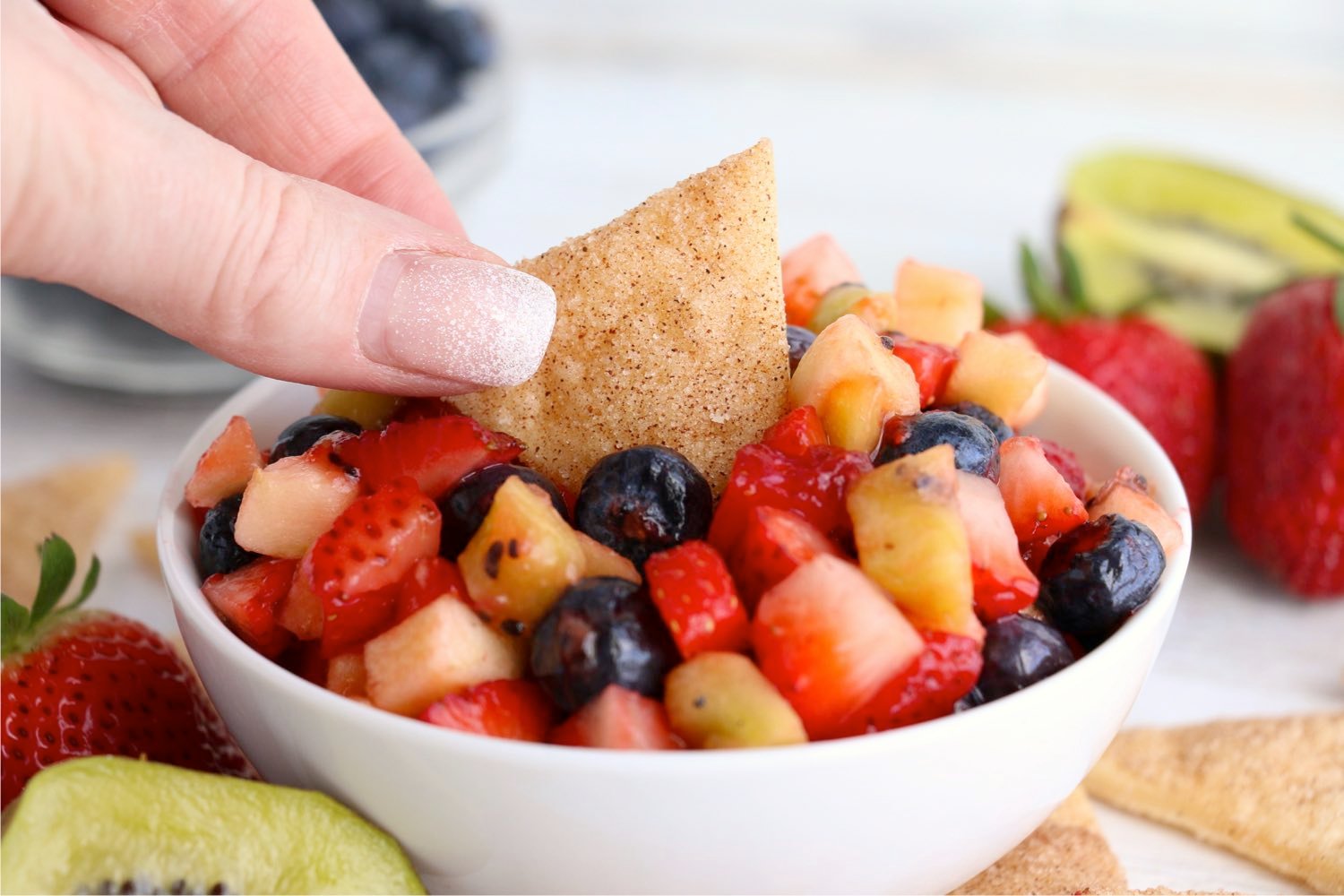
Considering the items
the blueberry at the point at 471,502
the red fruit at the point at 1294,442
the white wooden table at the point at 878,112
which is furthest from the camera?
the white wooden table at the point at 878,112

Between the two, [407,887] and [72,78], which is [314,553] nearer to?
[407,887]

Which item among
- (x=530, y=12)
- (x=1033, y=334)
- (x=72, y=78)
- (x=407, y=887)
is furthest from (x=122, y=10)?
(x=530, y=12)

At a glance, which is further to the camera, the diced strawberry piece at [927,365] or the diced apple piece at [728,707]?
the diced strawberry piece at [927,365]

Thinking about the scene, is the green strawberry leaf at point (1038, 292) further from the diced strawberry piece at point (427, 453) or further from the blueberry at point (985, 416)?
the diced strawberry piece at point (427, 453)

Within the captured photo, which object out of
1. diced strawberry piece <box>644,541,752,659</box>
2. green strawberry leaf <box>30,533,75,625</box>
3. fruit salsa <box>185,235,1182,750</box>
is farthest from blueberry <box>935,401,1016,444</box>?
green strawberry leaf <box>30,533,75,625</box>

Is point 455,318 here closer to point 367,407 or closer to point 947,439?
point 367,407

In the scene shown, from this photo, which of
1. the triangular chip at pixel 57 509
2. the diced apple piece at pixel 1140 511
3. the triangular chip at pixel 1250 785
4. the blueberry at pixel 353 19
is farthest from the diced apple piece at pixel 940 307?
the blueberry at pixel 353 19
